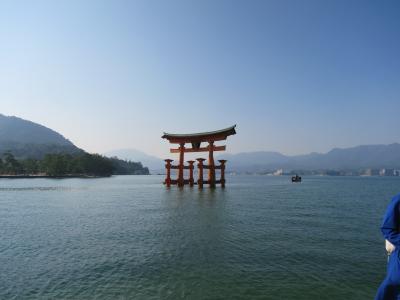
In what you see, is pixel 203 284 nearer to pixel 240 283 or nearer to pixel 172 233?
pixel 240 283

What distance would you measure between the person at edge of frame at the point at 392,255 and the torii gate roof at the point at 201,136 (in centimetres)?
3804

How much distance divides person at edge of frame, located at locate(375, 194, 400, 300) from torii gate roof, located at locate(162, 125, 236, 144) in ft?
125

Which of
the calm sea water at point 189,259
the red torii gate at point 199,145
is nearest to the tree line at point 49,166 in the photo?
the red torii gate at point 199,145

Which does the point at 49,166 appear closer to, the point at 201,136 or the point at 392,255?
the point at 201,136

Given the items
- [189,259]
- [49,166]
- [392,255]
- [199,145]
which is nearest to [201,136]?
[199,145]

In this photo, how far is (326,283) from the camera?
26.8 feet

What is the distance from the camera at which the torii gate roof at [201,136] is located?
42.4m

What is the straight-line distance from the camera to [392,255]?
4.06 meters

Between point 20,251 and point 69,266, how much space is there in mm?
3231

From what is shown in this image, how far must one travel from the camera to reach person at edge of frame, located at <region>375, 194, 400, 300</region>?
388 centimetres

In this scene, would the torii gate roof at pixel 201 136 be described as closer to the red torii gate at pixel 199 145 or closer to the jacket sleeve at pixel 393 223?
the red torii gate at pixel 199 145

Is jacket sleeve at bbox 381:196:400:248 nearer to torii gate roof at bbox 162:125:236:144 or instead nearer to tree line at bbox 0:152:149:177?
torii gate roof at bbox 162:125:236:144

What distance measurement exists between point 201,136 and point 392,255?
41706 millimetres

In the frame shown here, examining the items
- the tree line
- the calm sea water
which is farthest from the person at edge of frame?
the tree line
